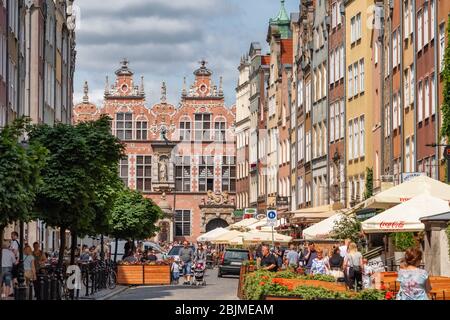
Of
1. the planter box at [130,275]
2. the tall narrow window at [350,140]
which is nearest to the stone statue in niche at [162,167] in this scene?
the tall narrow window at [350,140]

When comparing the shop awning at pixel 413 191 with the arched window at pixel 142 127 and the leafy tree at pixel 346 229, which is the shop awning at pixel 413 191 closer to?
the leafy tree at pixel 346 229

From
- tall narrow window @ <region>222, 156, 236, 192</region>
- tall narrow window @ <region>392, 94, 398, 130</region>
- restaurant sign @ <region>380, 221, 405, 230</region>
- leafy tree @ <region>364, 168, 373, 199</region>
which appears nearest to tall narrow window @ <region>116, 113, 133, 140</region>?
tall narrow window @ <region>222, 156, 236, 192</region>

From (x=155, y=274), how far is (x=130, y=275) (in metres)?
1.00

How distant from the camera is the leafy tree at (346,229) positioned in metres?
44.6

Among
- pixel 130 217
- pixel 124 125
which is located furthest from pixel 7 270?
pixel 124 125

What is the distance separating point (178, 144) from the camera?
5025 inches

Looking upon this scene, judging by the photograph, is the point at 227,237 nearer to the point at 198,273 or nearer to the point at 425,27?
the point at 198,273

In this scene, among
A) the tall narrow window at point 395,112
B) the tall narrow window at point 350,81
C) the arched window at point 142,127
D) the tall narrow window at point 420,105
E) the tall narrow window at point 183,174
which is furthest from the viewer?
the tall narrow window at point 183,174

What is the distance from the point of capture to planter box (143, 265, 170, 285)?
49.4 meters

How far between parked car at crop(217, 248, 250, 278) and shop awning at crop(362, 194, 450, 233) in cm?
3292

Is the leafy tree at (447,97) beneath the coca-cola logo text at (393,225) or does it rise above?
above

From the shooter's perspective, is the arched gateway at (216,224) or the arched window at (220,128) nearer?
the arched window at (220,128)
